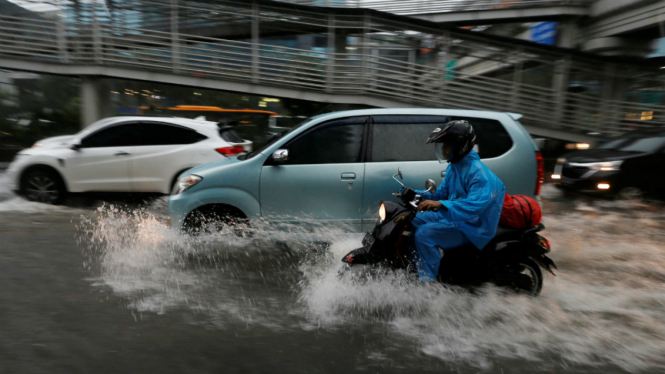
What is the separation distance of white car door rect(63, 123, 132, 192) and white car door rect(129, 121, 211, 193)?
16 cm

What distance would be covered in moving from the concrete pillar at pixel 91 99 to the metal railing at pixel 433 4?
6.47m

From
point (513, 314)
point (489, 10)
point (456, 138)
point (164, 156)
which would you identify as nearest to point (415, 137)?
point (456, 138)

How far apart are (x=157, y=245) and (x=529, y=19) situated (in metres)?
15.2

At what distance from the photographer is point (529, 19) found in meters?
15.8

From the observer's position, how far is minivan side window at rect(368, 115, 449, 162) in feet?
16.6

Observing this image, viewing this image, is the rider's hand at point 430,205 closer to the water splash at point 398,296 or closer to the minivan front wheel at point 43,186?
the water splash at point 398,296

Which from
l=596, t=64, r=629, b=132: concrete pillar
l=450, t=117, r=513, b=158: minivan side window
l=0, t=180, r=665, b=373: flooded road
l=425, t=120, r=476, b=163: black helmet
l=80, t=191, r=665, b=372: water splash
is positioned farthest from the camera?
l=596, t=64, r=629, b=132: concrete pillar

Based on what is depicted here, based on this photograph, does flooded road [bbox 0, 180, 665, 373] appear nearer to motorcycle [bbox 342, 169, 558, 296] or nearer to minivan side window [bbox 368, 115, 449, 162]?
motorcycle [bbox 342, 169, 558, 296]

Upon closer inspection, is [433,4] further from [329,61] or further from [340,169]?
[340,169]

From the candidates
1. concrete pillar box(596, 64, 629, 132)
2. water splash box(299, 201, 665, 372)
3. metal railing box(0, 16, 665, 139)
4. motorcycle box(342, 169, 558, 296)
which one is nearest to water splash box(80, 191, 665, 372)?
water splash box(299, 201, 665, 372)

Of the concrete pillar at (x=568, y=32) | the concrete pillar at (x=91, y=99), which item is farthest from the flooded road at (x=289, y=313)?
the concrete pillar at (x=568, y=32)

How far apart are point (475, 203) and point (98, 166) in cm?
635

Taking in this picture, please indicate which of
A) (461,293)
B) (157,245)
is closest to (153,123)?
(157,245)

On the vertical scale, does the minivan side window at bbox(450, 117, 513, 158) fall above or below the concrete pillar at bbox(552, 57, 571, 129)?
below
